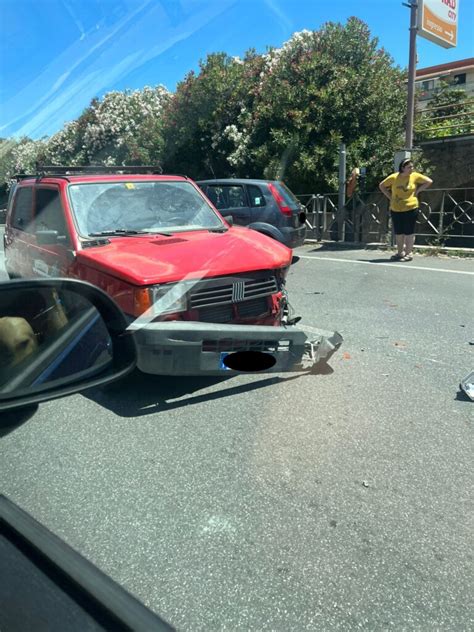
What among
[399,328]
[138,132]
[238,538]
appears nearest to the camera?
[238,538]

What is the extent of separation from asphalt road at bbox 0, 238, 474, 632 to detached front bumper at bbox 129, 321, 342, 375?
435mm

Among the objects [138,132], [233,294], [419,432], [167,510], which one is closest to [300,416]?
[419,432]

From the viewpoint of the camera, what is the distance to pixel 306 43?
1725cm

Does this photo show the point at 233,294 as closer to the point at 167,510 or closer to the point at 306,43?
the point at 167,510

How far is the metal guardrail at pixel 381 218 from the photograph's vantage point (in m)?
13.0

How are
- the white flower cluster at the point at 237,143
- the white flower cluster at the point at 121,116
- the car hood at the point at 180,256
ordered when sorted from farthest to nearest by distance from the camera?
the white flower cluster at the point at 121,116, the white flower cluster at the point at 237,143, the car hood at the point at 180,256

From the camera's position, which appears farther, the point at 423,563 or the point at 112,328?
the point at 423,563

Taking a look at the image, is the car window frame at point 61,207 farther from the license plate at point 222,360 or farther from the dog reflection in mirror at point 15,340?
the dog reflection in mirror at point 15,340

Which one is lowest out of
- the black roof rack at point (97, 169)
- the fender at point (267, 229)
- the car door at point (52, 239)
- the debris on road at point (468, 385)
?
the debris on road at point (468, 385)

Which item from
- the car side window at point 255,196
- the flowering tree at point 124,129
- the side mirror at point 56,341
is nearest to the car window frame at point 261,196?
the car side window at point 255,196

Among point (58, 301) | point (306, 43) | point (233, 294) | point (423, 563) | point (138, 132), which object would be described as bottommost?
point (423, 563)

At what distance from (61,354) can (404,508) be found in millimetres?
1833

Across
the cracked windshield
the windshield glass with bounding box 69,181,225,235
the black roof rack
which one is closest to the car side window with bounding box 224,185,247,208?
the cracked windshield

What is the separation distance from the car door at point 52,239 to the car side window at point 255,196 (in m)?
5.37
